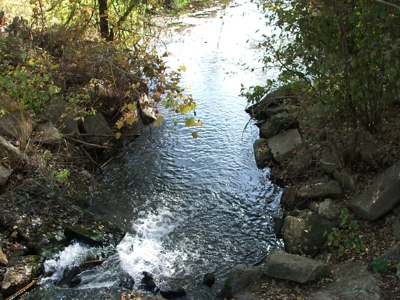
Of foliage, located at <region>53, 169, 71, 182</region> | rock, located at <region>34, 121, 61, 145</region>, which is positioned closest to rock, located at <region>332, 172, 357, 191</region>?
foliage, located at <region>53, 169, 71, 182</region>

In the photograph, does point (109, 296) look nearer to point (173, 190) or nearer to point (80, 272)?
point (80, 272)

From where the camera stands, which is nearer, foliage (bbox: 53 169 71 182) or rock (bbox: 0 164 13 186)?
rock (bbox: 0 164 13 186)

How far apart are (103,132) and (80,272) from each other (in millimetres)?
3765

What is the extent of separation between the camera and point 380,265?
4.44m

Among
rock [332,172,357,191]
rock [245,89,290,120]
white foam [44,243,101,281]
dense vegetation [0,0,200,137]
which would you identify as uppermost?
dense vegetation [0,0,200,137]

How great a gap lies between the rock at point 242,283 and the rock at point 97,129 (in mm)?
4664

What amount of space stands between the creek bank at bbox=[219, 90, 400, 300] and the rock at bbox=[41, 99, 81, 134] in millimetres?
4005

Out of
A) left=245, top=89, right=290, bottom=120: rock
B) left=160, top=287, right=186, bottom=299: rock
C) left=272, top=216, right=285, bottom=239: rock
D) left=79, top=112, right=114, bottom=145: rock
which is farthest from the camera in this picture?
left=245, top=89, right=290, bottom=120: rock

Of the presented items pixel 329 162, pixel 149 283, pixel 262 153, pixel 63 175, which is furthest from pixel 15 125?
pixel 329 162

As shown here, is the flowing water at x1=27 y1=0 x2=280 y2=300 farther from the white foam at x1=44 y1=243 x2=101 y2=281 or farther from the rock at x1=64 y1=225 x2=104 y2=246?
the rock at x1=64 y1=225 x2=104 y2=246

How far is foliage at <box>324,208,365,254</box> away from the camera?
5.13 m

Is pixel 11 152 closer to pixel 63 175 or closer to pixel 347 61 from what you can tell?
pixel 63 175

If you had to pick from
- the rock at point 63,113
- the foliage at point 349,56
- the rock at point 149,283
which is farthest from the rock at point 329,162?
the rock at point 63,113

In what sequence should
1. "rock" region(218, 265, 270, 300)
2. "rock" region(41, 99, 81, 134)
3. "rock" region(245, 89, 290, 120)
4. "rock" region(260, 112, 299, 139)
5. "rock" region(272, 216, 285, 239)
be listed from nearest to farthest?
"rock" region(218, 265, 270, 300) < "rock" region(272, 216, 285, 239) < "rock" region(41, 99, 81, 134) < "rock" region(260, 112, 299, 139) < "rock" region(245, 89, 290, 120)
